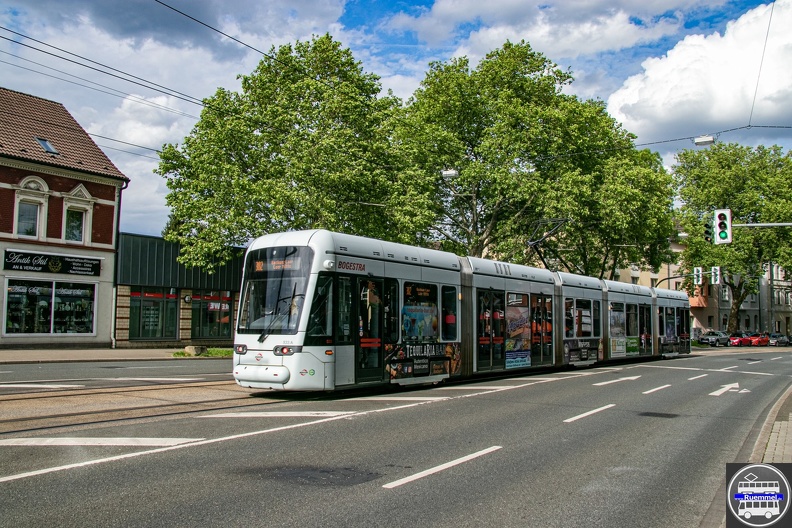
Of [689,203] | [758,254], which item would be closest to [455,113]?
[689,203]

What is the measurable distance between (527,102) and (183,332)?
2249 centimetres

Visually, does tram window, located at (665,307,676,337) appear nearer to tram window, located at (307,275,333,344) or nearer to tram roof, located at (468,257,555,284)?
tram roof, located at (468,257,555,284)

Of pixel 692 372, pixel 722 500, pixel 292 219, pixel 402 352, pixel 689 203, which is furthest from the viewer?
pixel 689 203

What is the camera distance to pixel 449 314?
16.6 meters

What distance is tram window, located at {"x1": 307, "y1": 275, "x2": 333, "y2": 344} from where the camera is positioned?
12.5 metres

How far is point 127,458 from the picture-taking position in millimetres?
7223

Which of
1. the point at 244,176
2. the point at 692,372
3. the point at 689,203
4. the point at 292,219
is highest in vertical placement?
the point at 689,203

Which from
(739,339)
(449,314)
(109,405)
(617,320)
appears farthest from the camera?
(739,339)

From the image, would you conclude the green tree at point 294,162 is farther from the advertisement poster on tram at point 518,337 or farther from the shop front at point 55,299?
the advertisement poster on tram at point 518,337

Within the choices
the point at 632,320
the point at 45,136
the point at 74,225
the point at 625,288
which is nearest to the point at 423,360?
the point at 625,288

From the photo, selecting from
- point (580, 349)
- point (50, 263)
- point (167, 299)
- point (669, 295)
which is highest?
point (50, 263)

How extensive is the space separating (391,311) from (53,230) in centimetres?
2204

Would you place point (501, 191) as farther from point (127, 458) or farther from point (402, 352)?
point (127, 458)

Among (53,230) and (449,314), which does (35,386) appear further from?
(53,230)
